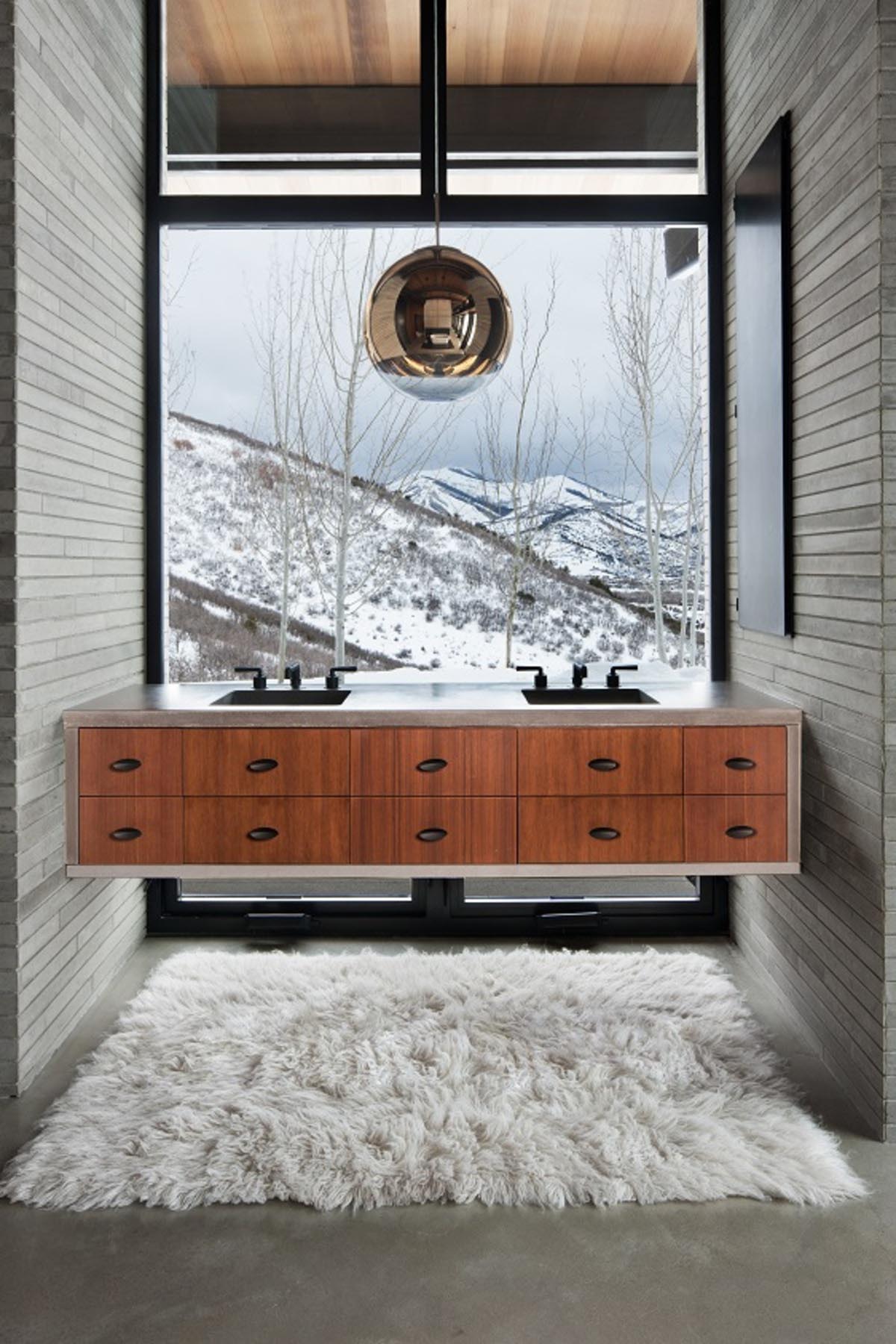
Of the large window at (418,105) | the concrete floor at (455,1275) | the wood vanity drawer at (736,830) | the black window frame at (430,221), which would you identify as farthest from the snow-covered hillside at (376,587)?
the concrete floor at (455,1275)

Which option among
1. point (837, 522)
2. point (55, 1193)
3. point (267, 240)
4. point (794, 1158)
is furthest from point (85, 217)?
point (794, 1158)

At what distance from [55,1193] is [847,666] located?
7.34 feet

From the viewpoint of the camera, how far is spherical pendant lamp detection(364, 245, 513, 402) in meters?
2.59

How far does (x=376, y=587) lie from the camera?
4.46 metres

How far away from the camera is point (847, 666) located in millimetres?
2996

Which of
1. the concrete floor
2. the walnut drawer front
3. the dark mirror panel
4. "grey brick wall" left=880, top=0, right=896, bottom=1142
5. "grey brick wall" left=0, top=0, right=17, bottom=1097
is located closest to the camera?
the concrete floor

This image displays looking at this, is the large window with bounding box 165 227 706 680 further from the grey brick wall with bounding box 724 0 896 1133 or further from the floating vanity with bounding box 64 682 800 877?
the floating vanity with bounding box 64 682 800 877

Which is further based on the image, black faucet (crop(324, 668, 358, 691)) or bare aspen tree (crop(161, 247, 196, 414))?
bare aspen tree (crop(161, 247, 196, 414))

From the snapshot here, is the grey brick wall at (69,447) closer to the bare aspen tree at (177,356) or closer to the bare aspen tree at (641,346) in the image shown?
the bare aspen tree at (177,356)

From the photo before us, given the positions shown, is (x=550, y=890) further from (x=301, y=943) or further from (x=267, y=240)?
(x=267, y=240)

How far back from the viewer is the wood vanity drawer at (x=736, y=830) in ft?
11.1

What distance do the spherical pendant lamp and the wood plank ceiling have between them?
2.13 m

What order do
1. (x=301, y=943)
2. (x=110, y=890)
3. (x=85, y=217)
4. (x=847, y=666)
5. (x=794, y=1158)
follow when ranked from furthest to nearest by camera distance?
(x=301, y=943) < (x=110, y=890) < (x=85, y=217) < (x=847, y=666) < (x=794, y=1158)

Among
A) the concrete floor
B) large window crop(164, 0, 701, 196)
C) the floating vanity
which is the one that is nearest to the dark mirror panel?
the floating vanity
